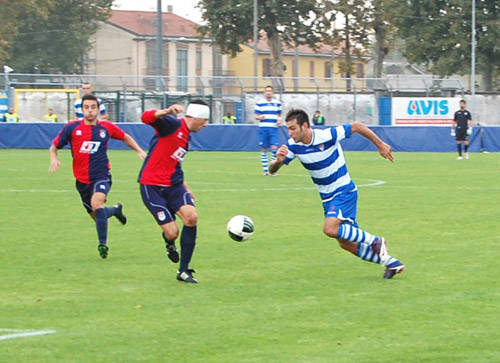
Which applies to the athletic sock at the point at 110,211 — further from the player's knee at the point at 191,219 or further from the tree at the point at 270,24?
the tree at the point at 270,24

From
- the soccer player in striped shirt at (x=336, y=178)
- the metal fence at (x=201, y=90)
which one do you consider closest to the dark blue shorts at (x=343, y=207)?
the soccer player in striped shirt at (x=336, y=178)

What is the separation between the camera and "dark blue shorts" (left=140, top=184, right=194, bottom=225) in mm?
9617

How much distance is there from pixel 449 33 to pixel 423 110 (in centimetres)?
1417

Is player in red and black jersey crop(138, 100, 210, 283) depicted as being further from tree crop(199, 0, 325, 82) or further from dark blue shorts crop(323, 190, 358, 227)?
tree crop(199, 0, 325, 82)

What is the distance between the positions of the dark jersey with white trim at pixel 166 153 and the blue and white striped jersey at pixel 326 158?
1.07 metres

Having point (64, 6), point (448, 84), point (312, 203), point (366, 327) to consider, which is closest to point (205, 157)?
point (312, 203)

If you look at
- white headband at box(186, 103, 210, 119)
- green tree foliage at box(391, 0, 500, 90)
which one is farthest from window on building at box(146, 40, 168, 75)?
white headband at box(186, 103, 210, 119)

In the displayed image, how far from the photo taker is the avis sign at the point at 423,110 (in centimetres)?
4656

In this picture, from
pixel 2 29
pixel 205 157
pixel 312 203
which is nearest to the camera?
pixel 312 203

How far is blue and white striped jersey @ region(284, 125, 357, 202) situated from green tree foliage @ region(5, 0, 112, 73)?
221ft

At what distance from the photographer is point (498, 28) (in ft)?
186

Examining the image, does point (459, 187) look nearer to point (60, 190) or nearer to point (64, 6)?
point (60, 190)

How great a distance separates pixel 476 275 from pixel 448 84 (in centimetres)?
4086

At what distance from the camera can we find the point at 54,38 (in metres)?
75.9
